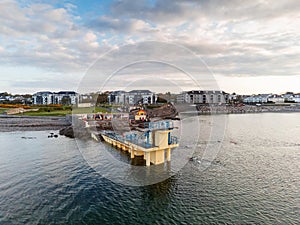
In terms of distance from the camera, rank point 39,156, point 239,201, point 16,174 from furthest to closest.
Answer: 1. point 39,156
2. point 16,174
3. point 239,201

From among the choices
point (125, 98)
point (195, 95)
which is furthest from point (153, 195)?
point (195, 95)

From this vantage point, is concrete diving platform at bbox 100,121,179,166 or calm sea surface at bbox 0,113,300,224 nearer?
calm sea surface at bbox 0,113,300,224

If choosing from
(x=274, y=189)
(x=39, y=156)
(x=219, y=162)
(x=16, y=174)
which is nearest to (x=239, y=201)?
(x=274, y=189)

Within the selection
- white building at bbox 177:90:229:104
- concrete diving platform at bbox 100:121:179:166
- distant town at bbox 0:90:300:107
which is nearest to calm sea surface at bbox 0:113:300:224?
concrete diving platform at bbox 100:121:179:166

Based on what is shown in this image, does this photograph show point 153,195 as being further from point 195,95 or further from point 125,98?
point 195,95

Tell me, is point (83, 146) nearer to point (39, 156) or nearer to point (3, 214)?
point (39, 156)

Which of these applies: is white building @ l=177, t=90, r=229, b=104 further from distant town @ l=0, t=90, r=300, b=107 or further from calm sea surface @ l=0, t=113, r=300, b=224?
calm sea surface @ l=0, t=113, r=300, b=224

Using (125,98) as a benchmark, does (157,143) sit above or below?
below
